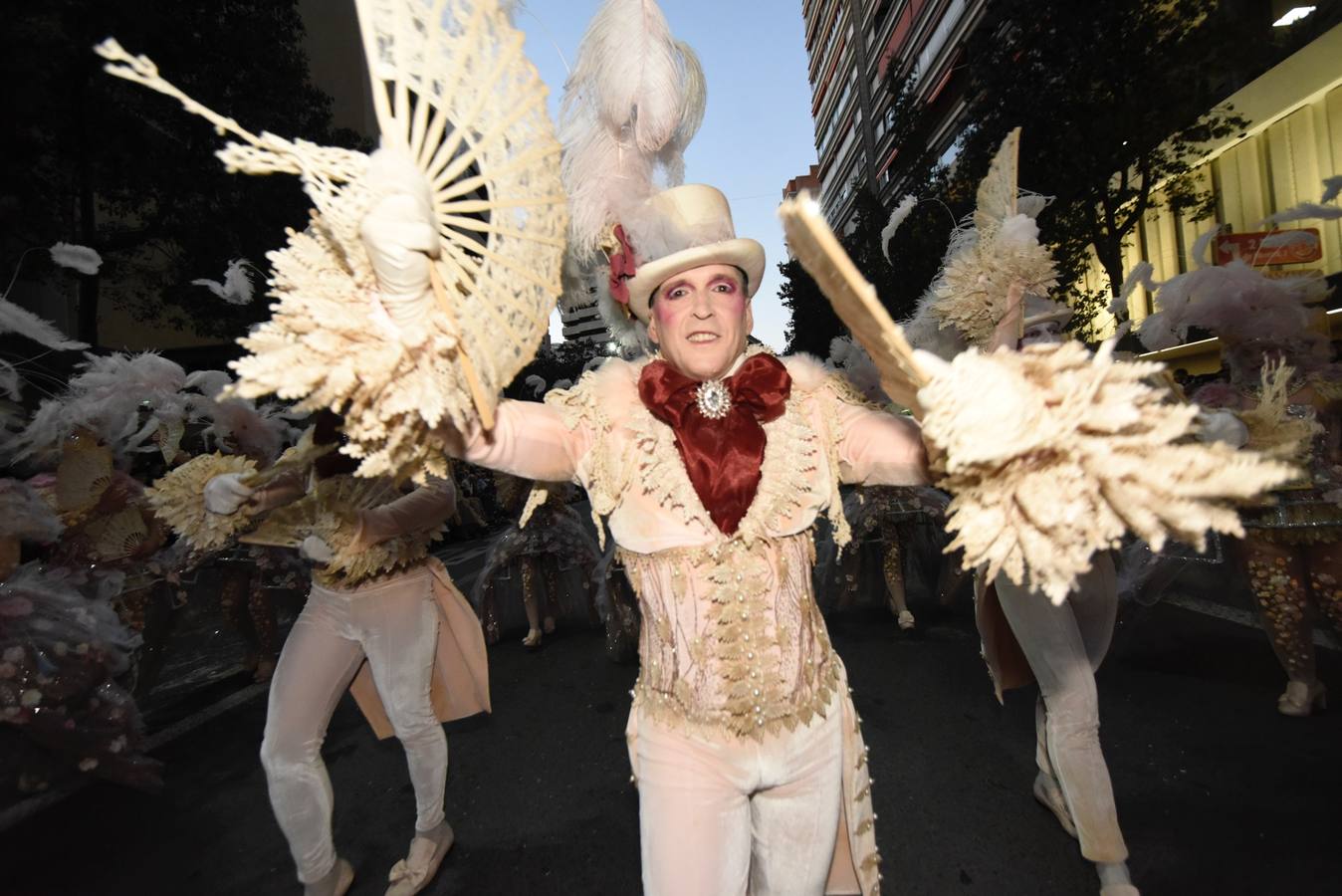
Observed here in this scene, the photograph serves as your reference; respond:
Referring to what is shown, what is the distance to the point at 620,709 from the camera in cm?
487

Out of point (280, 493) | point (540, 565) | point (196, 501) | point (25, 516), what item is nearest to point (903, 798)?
point (280, 493)

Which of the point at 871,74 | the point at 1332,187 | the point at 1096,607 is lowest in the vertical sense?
the point at 1096,607

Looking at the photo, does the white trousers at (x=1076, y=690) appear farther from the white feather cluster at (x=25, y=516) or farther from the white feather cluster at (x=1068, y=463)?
the white feather cluster at (x=25, y=516)

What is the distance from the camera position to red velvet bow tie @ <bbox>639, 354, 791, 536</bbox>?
5.93 ft

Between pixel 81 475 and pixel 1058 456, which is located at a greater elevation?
pixel 81 475

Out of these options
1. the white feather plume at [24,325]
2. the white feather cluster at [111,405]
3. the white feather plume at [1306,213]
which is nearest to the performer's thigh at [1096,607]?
the white feather plume at [1306,213]

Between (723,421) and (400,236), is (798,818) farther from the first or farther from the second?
(400,236)

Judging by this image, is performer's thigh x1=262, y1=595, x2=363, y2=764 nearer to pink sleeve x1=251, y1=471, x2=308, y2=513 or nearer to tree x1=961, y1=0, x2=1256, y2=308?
pink sleeve x1=251, y1=471, x2=308, y2=513

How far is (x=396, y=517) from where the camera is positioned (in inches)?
116

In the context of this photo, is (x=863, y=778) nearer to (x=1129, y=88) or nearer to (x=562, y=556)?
(x=562, y=556)

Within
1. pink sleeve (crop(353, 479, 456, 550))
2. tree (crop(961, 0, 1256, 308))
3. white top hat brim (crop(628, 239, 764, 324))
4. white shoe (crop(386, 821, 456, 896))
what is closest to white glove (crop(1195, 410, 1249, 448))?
white top hat brim (crop(628, 239, 764, 324))

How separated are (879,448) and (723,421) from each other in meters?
0.42

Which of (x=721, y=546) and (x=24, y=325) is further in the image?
(x=24, y=325)

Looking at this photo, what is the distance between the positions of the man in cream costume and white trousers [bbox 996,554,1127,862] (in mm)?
1213
